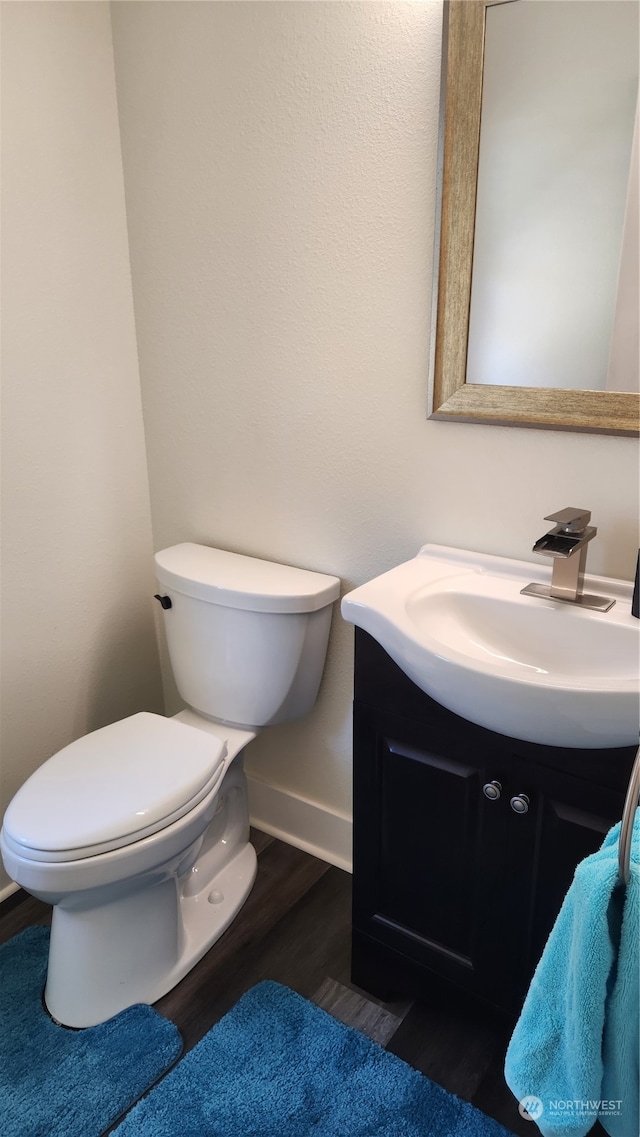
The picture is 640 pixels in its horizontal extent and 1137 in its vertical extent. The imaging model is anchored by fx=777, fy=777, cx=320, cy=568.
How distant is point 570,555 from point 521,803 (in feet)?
1.29

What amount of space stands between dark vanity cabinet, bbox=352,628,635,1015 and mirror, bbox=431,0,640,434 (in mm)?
517

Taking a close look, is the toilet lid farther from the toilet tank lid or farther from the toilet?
the toilet tank lid

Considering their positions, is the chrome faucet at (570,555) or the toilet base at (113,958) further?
the toilet base at (113,958)

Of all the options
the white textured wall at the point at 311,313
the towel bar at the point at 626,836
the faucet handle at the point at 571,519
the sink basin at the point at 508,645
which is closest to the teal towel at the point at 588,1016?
the towel bar at the point at 626,836

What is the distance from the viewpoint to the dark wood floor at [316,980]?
1405mm

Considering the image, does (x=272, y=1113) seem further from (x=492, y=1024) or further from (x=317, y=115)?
(x=317, y=115)

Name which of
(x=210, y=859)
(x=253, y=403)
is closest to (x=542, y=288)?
(x=253, y=403)

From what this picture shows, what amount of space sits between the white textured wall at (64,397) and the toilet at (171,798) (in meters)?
0.25

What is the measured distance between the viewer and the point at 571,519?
125cm

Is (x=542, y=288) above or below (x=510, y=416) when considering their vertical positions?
above

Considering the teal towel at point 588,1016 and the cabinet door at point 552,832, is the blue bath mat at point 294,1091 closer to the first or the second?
the cabinet door at point 552,832

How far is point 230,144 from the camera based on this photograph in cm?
160

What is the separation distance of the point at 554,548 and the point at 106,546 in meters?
1.15

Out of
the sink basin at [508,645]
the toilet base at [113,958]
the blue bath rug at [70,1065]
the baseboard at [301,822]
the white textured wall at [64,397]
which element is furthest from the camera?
the baseboard at [301,822]
